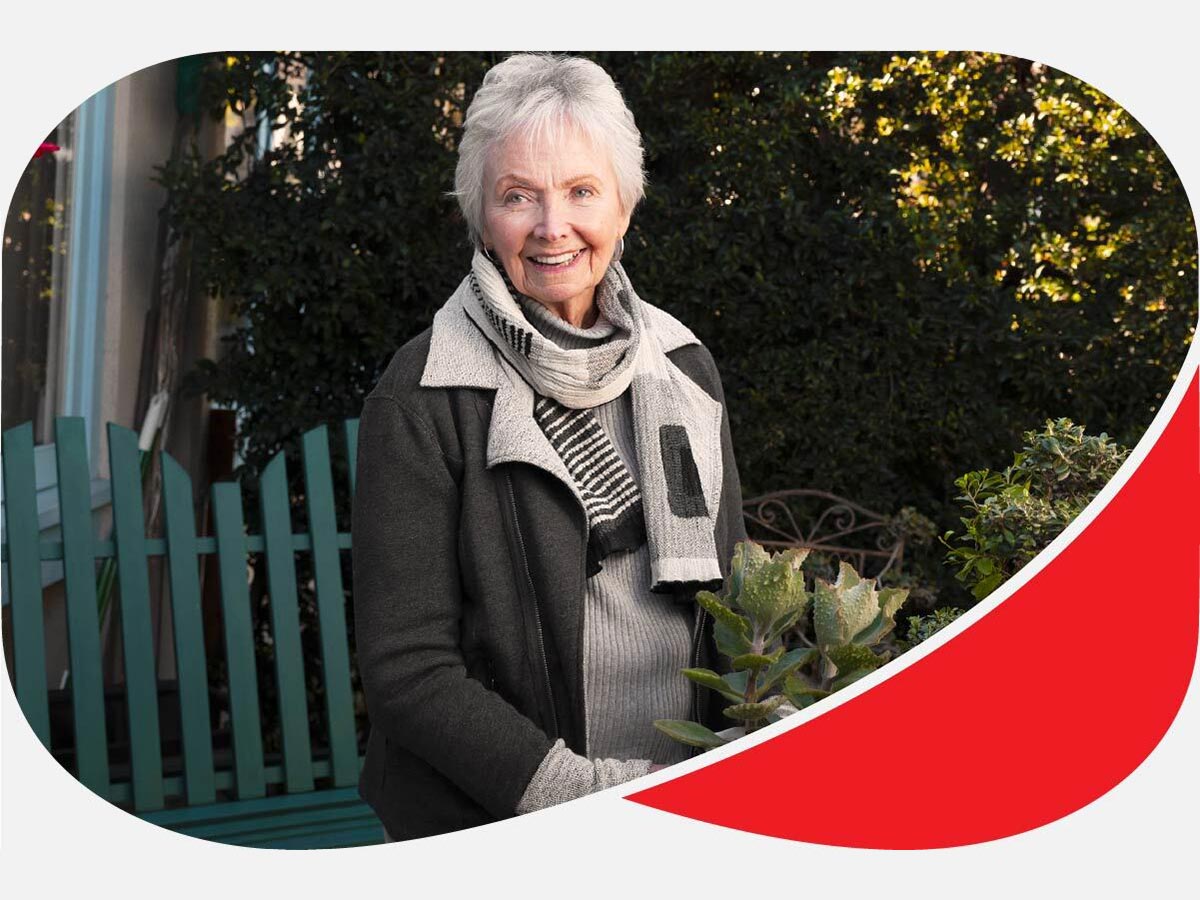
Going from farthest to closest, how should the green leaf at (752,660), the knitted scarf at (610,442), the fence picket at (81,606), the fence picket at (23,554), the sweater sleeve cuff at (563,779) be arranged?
the fence picket at (81,606) → the fence picket at (23,554) → the knitted scarf at (610,442) → the sweater sleeve cuff at (563,779) → the green leaf at (752,660)

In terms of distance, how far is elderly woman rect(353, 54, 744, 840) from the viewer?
4.06ft

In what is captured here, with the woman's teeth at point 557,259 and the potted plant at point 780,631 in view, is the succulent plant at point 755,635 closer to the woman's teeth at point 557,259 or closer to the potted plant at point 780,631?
the potted plant at point 780,631

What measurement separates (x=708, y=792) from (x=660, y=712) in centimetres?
21

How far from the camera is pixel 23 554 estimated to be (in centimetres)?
240

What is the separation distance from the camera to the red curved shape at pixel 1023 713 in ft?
3.80

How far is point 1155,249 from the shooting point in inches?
131

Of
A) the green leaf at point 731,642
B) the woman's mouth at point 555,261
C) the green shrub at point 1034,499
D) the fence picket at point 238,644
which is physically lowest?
the fence picket at point 238,644

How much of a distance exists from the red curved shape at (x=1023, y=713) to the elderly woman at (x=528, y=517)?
0.59ft

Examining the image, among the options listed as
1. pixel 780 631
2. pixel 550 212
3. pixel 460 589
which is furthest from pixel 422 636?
pixel 550 212

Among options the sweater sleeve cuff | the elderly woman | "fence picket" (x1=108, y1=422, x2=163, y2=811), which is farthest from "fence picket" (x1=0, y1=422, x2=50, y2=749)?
the sweater sleeve cuff

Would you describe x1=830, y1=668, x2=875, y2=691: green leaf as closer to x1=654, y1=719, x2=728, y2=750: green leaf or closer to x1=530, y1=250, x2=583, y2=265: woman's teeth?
x1=654, y1=719, x2=728, y2=750: green leaf

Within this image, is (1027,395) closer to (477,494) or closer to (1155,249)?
(1155,249)

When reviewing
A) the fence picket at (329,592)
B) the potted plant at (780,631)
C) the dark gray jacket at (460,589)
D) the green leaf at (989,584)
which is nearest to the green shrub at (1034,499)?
the green leaf at (989,584)

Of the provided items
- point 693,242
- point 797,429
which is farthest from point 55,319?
point 797,429
